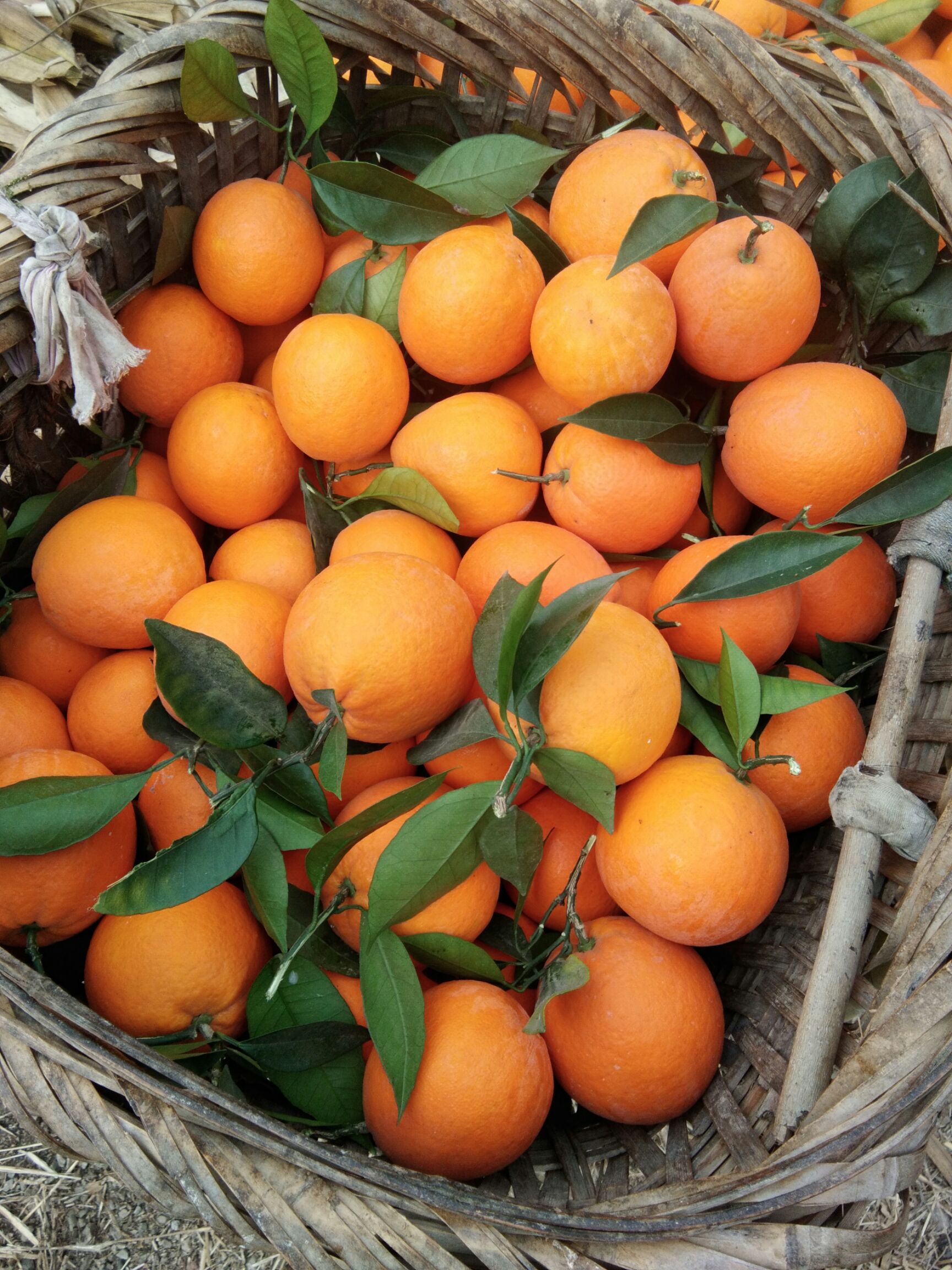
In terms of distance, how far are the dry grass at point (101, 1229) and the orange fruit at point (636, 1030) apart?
1.31ft

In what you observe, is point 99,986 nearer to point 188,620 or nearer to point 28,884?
point 28,884

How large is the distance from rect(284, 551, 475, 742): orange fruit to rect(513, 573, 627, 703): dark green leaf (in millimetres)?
84

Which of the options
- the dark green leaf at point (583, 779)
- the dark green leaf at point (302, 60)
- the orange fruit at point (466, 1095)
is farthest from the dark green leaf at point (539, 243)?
the orange fruit at point (466, 1095)

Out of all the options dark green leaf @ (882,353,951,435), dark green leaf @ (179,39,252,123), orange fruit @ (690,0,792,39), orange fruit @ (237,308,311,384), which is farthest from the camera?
orange fruit @ (690,0,792,39)

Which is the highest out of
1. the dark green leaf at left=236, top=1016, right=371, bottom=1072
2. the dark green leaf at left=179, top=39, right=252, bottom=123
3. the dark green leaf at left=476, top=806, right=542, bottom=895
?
Answer: the dark green leaf at left=179, top=39, right=252, bottom=123

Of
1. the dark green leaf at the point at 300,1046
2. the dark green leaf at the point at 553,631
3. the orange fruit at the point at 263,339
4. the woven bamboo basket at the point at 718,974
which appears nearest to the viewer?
the woven bamboo basket at the point at 718,974

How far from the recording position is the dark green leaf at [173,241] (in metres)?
1.01

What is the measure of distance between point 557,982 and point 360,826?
21 centimetres

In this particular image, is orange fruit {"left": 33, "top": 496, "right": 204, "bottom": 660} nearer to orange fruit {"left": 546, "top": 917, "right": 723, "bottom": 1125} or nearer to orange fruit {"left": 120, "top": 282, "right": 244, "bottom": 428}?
orange fruit {"left": 120, "top": 282, "right": 244, "bottom": 428}

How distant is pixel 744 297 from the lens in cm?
90

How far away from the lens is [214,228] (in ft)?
3.38

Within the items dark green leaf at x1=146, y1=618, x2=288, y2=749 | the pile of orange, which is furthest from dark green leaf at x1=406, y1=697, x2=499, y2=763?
dark green leaf at x1=146, y1=618, x2=288, y2=749

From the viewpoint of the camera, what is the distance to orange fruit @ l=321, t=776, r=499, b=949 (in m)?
0.82

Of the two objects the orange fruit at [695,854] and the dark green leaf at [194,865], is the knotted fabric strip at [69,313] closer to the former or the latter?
the dark green leaf at [194,865]
